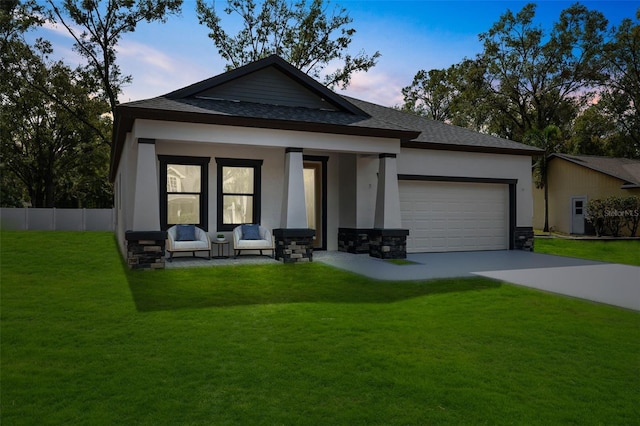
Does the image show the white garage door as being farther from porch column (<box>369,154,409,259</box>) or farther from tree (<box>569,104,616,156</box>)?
tree (<box>569,104,616,156</box>)

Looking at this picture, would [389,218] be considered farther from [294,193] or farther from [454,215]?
[454,215]

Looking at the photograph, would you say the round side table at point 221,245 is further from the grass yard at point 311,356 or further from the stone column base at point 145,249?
the grass yard at point 311,356

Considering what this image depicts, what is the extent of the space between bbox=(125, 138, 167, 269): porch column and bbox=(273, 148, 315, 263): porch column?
2967 millimetres

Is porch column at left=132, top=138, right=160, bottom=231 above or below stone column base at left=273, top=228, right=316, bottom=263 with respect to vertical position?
above

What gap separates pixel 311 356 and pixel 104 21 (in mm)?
29389

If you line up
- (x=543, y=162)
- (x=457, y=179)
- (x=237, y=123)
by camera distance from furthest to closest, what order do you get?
(x=543, y=162) → (x=457, y=179) → (x=237, y=123)

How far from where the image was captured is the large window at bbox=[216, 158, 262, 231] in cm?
1350

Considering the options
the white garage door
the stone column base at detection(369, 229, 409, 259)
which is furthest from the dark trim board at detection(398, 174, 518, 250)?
the stone column base at detection(369, 229, 409, 259)

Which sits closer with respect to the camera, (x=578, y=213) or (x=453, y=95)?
(x=578, y=213)

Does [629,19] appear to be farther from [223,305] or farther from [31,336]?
[31,336]

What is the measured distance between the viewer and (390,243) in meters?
13.5

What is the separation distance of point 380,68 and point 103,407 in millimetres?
32051

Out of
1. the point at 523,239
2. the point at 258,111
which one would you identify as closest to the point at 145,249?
the point at 258,111

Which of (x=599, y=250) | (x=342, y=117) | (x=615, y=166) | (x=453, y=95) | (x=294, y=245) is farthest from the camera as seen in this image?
(x=453, y=95)
